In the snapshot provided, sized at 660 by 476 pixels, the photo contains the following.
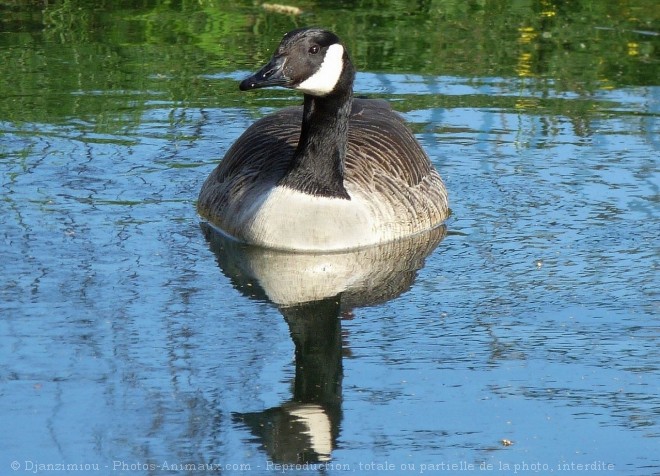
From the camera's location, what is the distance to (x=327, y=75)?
9727 mm

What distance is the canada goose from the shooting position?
9680mm

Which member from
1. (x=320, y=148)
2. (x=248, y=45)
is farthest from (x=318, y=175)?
(x=248, y=45)

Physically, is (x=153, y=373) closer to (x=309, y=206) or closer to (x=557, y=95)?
(x=309, y=206)

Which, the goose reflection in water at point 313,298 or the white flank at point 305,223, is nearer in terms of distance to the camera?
the goose reflection in water at point 313,298

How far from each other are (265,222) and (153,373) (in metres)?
2.63

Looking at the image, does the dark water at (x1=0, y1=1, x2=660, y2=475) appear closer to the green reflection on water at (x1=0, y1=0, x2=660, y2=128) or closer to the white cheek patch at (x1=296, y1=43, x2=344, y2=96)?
the green reflection on water at (x1=0, y1=0, x2=660, y2=128)

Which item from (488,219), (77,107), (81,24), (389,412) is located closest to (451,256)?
(488,219)

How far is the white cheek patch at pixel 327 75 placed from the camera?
31.6ft

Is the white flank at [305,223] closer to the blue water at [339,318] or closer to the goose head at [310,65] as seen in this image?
the blue water at [339,318]

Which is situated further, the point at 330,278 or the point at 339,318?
the point at 330,278

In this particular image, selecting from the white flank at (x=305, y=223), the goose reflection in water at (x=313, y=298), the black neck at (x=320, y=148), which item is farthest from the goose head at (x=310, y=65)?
the goose reflection in water at (x=313, y=298)

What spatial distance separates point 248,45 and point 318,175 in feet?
18.5

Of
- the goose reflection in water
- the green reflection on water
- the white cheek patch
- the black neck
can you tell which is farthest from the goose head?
the green reflection on water

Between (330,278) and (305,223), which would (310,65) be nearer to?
(305,223)
